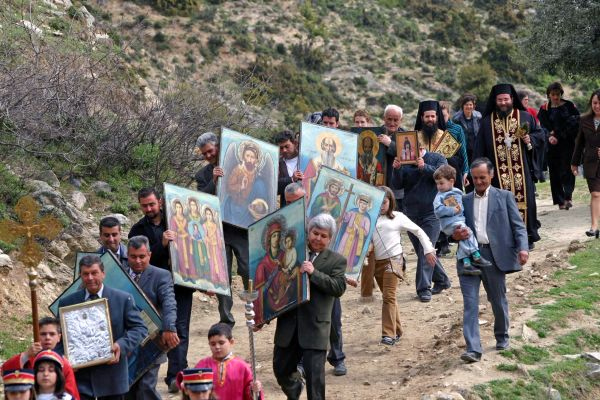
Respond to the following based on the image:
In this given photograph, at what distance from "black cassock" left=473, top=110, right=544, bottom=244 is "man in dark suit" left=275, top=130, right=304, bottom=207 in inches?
155

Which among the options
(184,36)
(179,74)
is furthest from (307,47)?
(179,74)

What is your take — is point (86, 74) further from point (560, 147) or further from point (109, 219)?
point (109, 219)

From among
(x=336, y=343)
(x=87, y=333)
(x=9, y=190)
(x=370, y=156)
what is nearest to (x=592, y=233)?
(x=370, y=156)

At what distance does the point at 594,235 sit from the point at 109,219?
831 centimetres

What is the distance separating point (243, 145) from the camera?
12555 millimetres

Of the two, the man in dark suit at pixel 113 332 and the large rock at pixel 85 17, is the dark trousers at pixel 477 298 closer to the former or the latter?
the man in dark suit at pixel 113 332

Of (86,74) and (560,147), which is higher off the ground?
(86,74)

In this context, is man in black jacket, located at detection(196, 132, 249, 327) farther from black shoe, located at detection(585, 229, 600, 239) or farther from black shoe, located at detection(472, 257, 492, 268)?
black shoe, located at detection(585, 229, 600, 239)

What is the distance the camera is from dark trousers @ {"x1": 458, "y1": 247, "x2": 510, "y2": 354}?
37.6ft

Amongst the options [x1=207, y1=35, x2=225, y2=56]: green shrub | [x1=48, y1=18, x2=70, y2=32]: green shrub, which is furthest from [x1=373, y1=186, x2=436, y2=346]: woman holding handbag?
[x1=207, y1=35, x2=225, y2=56]: green shrub

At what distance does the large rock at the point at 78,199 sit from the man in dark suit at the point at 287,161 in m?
4.79

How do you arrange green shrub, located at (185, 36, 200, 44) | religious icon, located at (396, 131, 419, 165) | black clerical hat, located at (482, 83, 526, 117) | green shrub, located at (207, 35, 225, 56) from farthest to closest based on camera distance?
green shrub, located at (207, 35, 225, 56) → green shrub, located at (185, 36, 200, 44) → black clerical hat, located at (482, 83, 526, 117) → religious icon, located at (396, 131, 419, 165)

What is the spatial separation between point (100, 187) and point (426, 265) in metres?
6.13

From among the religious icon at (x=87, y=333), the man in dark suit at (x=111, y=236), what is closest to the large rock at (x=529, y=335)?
the man in dark suit at (x=111, y=236)
